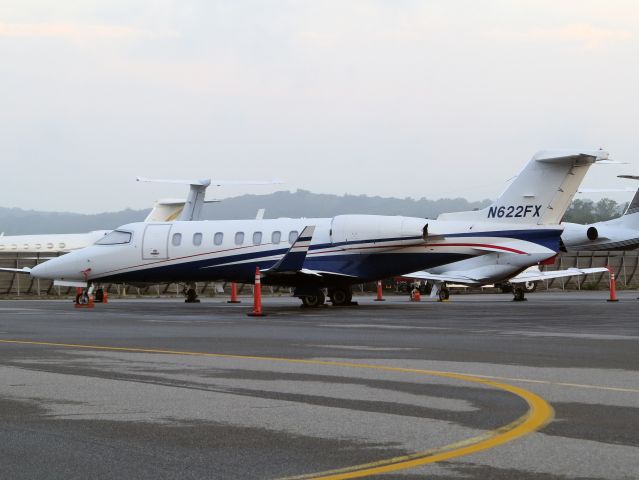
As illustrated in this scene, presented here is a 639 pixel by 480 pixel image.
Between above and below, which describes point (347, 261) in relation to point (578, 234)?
below

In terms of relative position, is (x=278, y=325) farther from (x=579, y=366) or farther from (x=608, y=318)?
(x=579, y=366)

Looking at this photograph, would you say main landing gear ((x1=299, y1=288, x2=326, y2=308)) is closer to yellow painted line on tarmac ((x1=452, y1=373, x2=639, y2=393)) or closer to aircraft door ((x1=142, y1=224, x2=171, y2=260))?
aircraft door ((x1=142, y1=224, x2=171, y2=260))

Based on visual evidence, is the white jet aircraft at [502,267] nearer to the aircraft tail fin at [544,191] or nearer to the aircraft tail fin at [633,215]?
the aircraft tail fin at [544,191]

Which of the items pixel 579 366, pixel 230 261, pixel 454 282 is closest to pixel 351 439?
pixel 579 366

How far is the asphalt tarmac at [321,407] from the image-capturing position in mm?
6711

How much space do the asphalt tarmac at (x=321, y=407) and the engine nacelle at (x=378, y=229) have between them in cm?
1357

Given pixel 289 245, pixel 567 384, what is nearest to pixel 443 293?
pixel 289 245

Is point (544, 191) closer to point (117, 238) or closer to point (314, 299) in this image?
point (314, 299)

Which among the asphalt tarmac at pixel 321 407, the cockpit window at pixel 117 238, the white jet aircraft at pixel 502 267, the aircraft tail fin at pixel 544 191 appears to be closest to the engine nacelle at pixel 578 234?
the white jet aircraft at pixel 502 267

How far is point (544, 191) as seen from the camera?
32.5 meters

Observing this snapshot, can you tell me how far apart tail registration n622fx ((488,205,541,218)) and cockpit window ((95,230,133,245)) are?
41.8 ft

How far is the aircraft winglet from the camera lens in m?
30.7

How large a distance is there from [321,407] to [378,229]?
2372 centimetres

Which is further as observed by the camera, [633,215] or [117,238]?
[633,215]
